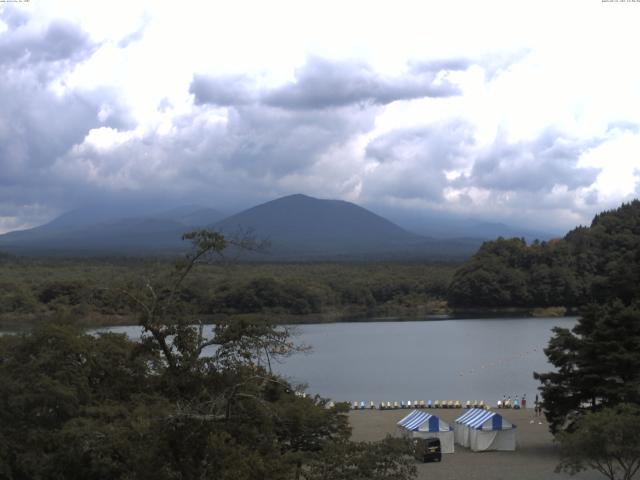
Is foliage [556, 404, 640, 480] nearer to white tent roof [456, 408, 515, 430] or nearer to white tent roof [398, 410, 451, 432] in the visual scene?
white tent roof [456, 408, 515, 430]

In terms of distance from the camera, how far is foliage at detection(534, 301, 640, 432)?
1983cm

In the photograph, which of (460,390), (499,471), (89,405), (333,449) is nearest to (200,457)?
(333,449)

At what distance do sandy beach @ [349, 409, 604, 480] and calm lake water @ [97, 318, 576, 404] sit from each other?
148 inches

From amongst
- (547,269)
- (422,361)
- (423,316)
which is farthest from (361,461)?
(547,269)

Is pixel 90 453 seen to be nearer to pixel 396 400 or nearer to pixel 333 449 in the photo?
pixel 333 449

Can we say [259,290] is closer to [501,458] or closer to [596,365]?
[501,458]

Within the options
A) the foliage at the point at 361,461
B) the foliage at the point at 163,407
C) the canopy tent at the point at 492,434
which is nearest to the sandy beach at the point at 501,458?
the canopy tent at the point at 492,434

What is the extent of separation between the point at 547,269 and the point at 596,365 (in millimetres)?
64340

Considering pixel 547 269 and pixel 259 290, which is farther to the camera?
pixel 547 269

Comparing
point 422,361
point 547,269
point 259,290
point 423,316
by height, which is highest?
point 547,269

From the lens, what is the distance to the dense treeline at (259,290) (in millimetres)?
63969

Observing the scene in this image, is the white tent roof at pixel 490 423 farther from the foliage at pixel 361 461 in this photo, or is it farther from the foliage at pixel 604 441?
the foliage at pixel 361 461

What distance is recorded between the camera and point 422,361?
45062 millimetres

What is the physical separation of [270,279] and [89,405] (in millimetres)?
62111
